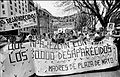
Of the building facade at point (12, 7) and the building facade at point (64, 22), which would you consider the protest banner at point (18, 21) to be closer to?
the building facade at point (12, 7)

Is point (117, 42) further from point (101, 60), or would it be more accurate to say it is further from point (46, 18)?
point (46, 18)

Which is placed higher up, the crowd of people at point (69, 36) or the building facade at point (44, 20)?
the building facade at point (44, 20)

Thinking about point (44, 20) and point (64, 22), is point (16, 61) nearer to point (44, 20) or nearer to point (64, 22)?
point (44, 20)

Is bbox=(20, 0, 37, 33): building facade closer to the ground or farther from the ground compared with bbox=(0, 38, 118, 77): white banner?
farther from the ground

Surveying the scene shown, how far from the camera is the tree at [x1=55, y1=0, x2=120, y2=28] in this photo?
4.83 feet

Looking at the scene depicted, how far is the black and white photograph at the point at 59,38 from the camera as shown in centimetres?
136

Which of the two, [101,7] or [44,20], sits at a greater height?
[101,7]

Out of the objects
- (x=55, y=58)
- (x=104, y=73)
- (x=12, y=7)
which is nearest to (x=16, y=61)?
(x=55, y=58)

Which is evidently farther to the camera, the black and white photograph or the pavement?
the pavement

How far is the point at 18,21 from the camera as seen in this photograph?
137 centimetres

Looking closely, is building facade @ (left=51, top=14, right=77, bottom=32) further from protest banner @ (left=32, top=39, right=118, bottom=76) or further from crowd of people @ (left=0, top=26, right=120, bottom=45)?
protest banner @ (left=32, top=39, right=118, bottom=76)

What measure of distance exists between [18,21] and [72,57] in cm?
62

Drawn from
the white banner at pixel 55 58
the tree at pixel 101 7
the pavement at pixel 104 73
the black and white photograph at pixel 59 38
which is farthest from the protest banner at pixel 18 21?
the pavement at pixel 104 73

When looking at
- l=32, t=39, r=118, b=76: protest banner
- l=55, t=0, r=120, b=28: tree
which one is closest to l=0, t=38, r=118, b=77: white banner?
l=32, t=39, r=118, b=76: protest banner
